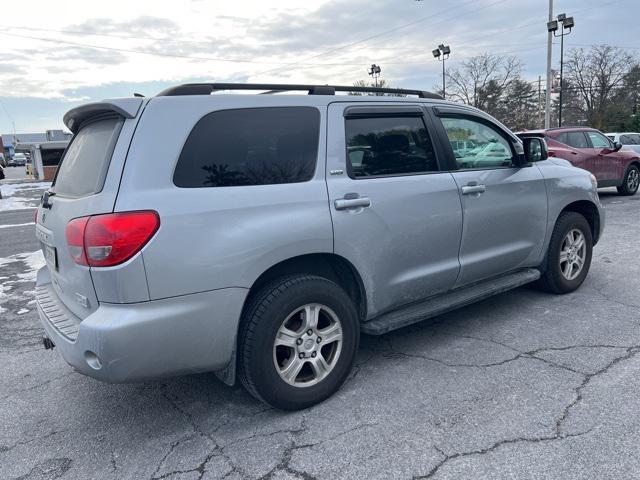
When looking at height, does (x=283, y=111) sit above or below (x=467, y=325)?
above

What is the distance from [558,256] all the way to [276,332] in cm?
308

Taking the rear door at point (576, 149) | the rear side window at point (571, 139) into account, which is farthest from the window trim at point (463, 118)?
the rear side window at point (571, 139)

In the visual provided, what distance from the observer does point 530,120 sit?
165 ft

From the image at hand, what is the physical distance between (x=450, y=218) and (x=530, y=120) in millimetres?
51934

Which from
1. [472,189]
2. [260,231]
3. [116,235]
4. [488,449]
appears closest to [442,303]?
[472,189]

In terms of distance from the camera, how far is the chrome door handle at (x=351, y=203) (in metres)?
3.08

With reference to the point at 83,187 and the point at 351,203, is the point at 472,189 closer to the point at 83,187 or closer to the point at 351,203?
the point at 351,203

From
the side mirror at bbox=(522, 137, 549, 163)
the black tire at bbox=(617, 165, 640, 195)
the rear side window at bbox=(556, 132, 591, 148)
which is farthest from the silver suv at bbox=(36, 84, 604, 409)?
the black tire at bbox=(617, 165, 640, 195)

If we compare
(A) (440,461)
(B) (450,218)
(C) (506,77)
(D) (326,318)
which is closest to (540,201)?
(B) (450,218)

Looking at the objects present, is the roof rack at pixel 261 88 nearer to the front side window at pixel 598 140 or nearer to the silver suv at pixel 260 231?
the silver suv at pixel 260 231

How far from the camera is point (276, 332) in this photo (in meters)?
2.82

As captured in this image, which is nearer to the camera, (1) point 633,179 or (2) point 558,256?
(2) point 558,256

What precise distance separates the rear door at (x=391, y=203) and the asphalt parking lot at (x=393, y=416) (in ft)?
1.94

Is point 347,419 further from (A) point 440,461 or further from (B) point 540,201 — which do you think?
(B) point 540,201
